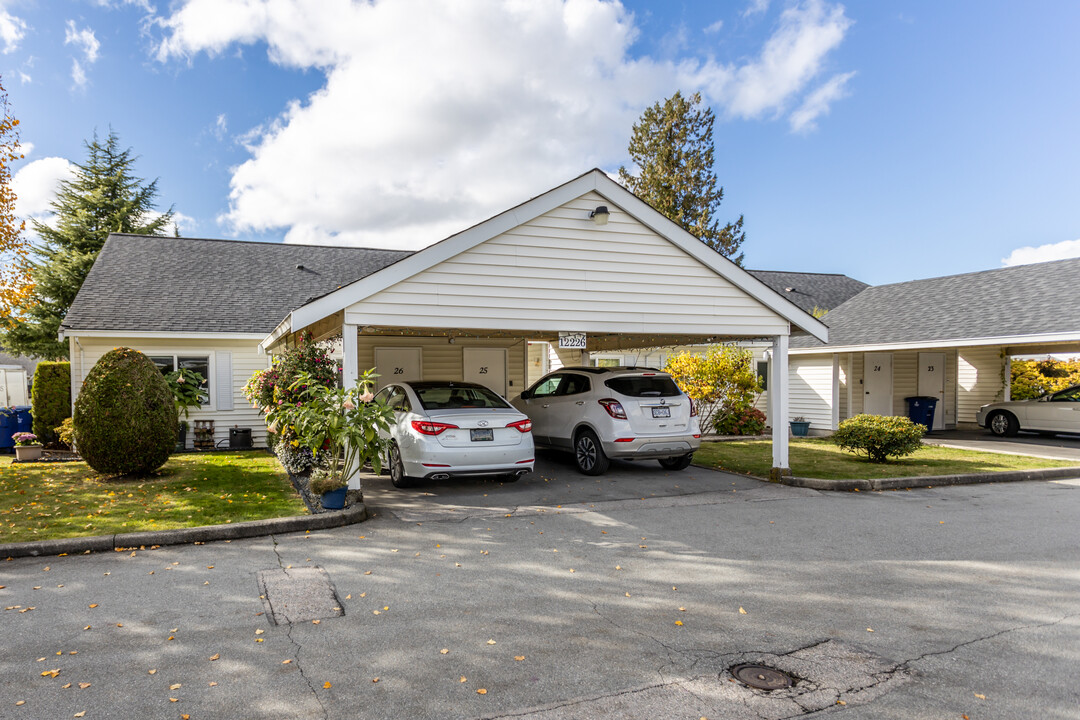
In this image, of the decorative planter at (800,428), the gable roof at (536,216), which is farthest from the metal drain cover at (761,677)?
the decorative planter at (800,428)

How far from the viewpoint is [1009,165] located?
15.3 m

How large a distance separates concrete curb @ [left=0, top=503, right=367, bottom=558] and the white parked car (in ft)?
63.2

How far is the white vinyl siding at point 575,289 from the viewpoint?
27.4 ft

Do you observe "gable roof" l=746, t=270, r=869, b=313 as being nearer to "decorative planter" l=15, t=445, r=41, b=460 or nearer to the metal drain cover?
the metal drain cover

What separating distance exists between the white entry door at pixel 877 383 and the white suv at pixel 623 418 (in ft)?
37.7

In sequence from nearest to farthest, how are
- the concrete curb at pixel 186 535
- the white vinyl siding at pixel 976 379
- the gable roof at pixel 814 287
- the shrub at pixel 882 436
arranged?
the concrete curb at pixel 186 535
the shrub at pixel 882 436
the white vinyl siding at pixel 976 379
the gable roof at pixel 814 287

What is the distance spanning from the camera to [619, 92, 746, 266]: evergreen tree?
34594 millimetres

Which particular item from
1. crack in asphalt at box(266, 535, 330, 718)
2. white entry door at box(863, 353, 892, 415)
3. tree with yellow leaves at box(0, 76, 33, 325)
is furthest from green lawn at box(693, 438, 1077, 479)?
tree with yellow leaves at box(0, 76, 33, 325)

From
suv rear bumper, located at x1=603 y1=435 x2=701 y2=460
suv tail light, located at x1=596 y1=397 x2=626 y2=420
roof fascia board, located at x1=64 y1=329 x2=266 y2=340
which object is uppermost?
roof fascia board, located at x1=64 y1=329 x2=266 y2=340

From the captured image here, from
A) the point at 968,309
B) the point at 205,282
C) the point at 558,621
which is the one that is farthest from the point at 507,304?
the point at 968,309

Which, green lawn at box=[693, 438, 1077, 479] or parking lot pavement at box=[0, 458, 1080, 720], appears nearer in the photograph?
parking lot pavement at box=[0, 458, 1080, 720]

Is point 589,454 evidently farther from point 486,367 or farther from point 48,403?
point 48,403

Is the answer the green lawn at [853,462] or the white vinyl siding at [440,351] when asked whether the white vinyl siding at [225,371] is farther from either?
the green lawn at [853,462]

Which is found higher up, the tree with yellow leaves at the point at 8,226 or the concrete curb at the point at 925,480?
the tree with yellow leaves at the point at 8,226
